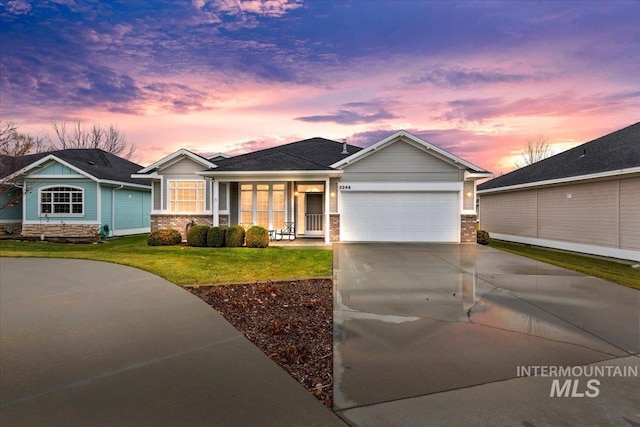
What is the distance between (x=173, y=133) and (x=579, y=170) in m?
21.1

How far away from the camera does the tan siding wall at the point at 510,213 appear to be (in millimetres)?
16859

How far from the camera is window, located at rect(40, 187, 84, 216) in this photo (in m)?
17.8

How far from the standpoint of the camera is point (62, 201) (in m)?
17.9

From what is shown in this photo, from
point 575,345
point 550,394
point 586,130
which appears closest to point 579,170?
point 586,130

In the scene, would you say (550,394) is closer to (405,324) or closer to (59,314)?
(405,324)

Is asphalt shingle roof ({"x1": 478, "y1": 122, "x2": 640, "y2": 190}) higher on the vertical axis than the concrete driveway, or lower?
higher

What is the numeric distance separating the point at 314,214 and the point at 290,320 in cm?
1174

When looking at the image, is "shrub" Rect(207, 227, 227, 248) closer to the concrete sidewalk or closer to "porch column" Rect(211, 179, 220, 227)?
"porch column" Rect(211, 179, 220, 227)

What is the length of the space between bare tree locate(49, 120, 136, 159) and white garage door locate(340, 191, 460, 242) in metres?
36.4

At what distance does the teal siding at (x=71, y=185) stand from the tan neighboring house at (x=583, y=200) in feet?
74.4

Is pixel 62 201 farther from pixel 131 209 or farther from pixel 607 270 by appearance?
pixel 607 270

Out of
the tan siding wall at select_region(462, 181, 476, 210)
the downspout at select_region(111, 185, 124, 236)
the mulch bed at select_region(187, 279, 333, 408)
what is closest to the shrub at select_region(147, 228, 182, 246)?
the downspout at select_region(111, 185, 124, 236)

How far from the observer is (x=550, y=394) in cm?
294

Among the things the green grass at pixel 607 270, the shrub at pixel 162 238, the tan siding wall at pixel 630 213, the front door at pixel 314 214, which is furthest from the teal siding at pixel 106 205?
the tan siding wall at pixel 630 213
